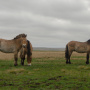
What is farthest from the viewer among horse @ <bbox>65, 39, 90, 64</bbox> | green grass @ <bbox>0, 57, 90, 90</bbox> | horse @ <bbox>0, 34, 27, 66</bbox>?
horse @ <bbox>65, 39, 90, 64</bbox>

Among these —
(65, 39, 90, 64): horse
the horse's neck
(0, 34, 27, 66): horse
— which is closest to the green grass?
(0, 34, 27, 66): horse

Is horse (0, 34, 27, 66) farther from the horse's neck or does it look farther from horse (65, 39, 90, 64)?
horse (65, 39, 90, 64)

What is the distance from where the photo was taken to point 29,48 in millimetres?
12930

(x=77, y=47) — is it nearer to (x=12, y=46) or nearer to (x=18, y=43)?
(x=18, y=43)

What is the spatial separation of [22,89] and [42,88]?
81 cm

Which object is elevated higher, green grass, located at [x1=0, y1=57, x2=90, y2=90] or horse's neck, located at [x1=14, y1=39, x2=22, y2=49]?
horse's neck, located at [x1=14, y1=39, x2=22, y2=49]

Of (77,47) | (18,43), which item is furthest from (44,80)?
(77,47)

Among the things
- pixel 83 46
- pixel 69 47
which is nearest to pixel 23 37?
pixel 69 47

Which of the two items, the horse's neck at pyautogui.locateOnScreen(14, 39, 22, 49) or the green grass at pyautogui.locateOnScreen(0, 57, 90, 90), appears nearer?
the green grass at pyautogui.locateOnScreen(0, 57, 90, 90)

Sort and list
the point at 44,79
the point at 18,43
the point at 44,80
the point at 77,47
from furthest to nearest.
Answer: the point at 77,47 → the point at 18,43 → the point at 44,79 → the point at 44,80

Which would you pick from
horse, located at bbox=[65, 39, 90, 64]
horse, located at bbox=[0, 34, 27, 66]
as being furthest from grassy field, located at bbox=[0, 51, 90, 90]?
horse, located at bbox=[65, 39, 90, 64]

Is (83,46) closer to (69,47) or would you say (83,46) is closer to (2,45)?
(69,47)

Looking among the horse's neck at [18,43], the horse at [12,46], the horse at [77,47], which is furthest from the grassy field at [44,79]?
the horse at [77,47]

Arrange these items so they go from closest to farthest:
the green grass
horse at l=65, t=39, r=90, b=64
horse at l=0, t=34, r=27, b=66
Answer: the green grass < horse at l=0, t=34, r=27, b=66 < horse at l=65, t=39, r=90, b=64
